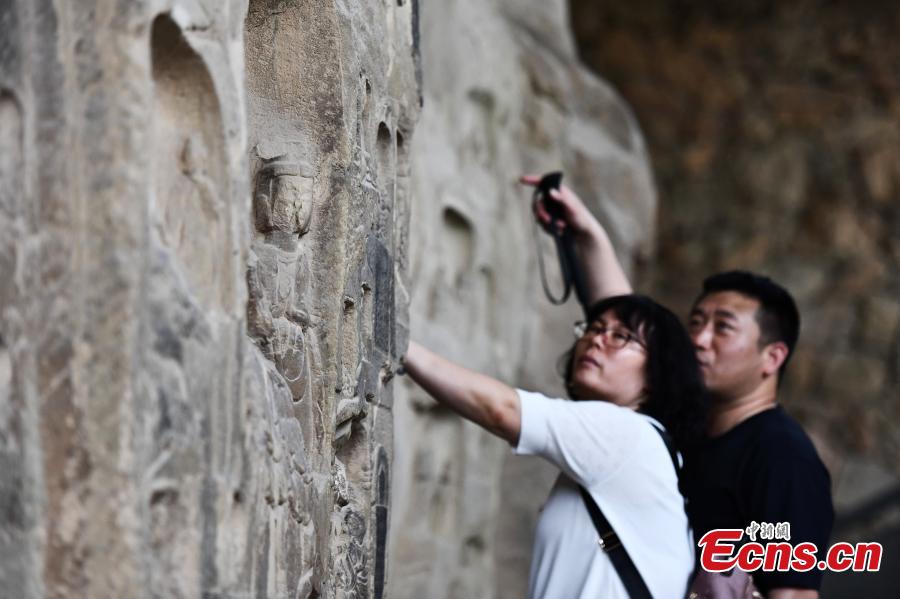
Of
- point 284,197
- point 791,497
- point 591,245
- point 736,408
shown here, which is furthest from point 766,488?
point 284,197

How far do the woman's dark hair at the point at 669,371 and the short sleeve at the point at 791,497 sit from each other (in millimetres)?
164

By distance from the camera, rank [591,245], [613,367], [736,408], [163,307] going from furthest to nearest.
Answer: [591,245] < [736,408] < [613,367] < [163,307]

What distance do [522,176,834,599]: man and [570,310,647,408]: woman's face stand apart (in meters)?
0.26

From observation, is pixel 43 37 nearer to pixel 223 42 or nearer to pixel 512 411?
pixel 223 42

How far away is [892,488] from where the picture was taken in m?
7.11

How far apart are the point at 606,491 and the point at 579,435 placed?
5.0 inches

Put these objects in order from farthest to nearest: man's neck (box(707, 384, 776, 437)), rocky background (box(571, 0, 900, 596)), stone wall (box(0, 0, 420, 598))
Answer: rocky background (box(571, 0, 900, 596)) → man's neck (box(707, 384, 776, 437)) → stone wall (box(0, 0, 420, 598))

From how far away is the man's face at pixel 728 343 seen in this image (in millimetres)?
3100

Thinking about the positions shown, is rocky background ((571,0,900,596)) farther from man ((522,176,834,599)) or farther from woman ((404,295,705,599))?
woman ((404,295,705,599))

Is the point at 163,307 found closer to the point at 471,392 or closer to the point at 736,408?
the point at 471,392

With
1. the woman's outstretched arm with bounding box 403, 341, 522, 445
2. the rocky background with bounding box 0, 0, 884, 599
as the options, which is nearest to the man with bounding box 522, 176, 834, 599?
the woman's outstretched arm with bounding box 403, 341, 522, 445

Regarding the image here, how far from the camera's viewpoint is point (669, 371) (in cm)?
277

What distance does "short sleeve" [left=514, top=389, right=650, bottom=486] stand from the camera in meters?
2.55

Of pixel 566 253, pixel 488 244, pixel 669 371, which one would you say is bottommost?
pixel 669 371
